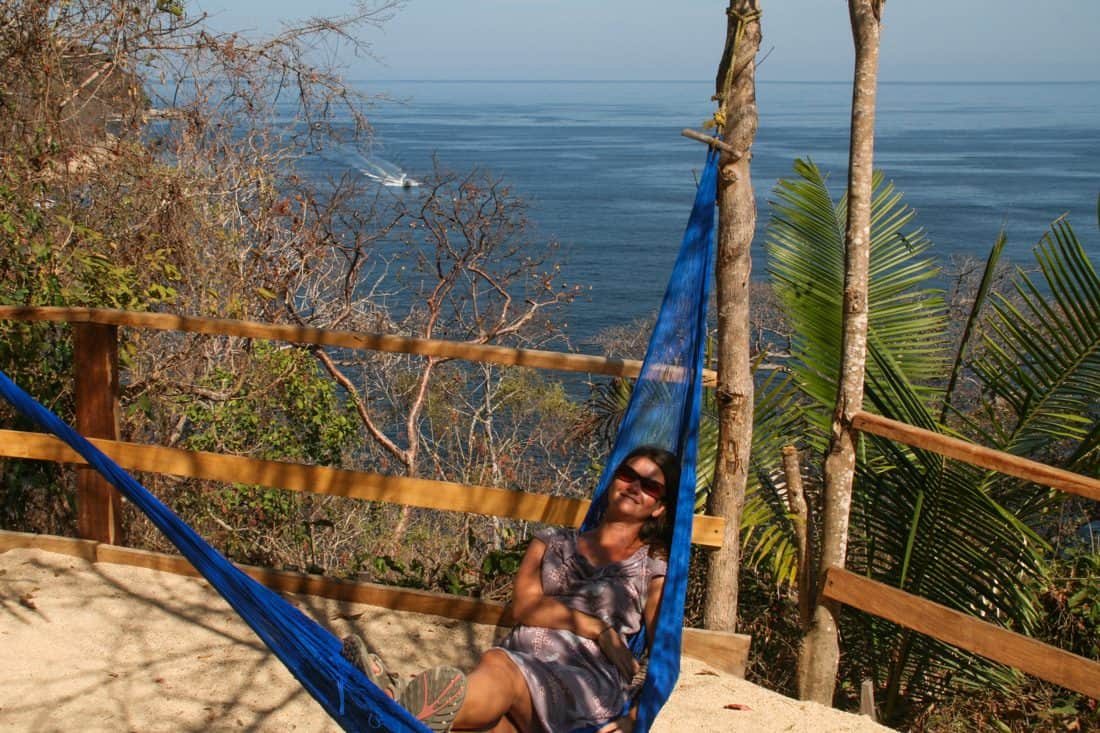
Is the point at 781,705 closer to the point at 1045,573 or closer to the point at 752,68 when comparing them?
the point at 1045,573

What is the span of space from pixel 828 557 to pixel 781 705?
45 centimetres

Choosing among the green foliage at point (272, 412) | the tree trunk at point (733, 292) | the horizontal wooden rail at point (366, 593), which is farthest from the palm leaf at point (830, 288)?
the green foliage at point (272, 412)

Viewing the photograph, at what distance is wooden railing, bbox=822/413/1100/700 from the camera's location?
2447mm

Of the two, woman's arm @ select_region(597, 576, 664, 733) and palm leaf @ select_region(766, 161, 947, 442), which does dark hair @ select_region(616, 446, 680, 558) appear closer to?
woman's arm @ select_region(597, 576, 664, 733)

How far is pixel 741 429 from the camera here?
298cm

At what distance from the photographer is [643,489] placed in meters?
2.57

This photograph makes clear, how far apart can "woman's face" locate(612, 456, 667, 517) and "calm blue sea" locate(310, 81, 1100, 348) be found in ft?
21.6

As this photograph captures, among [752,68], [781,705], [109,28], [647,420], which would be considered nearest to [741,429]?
[647,420]

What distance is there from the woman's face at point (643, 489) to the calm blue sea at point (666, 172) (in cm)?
660

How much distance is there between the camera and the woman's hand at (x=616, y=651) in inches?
94.1

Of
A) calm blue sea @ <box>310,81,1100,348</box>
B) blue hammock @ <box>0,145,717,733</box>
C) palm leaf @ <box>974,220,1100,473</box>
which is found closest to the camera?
blue hammock @ <box>0,145,717,733</box>

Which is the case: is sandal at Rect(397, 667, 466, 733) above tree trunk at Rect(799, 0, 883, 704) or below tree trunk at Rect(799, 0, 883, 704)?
below

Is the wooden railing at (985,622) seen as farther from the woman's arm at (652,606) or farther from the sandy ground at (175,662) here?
the woman's arm at (652,606)

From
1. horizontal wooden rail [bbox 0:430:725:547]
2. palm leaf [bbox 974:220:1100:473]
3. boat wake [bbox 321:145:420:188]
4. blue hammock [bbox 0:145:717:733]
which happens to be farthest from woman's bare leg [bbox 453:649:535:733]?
boat wake [bbox 321:145:420:188]
